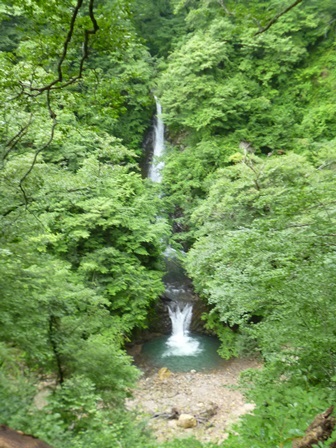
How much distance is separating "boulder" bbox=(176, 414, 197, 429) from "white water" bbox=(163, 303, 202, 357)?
10.0 ft

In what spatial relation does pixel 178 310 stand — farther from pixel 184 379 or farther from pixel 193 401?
pixel 193 401

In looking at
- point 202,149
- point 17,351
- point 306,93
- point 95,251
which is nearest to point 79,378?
point 17,351

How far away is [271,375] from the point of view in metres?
4.98

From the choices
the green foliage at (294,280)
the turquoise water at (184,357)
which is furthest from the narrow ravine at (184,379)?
the green foliage at (294,280)

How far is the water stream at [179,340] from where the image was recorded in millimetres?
10742

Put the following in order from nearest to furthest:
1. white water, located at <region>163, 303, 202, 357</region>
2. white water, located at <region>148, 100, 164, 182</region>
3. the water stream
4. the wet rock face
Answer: the water stream
white water, located at <region>163, 303, 202, 357</region>
the wet rock face
white water, located at <region>148, 100, 164, 182</region>

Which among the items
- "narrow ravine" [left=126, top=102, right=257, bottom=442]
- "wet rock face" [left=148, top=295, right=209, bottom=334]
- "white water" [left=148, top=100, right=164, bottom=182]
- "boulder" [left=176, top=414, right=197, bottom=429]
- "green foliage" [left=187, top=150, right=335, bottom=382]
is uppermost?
"white water" [left=148, top=100, right=164, bottom=182]

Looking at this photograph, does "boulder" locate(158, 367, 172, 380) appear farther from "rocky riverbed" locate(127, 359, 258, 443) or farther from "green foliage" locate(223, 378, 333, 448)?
"green foliage" locate(223, 378, 333, 448)

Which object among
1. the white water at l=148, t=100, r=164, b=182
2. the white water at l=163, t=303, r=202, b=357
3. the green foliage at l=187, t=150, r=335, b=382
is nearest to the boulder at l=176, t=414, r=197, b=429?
the white water at l=163, t=303, r=202, b=357

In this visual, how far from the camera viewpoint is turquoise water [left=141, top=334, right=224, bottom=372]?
10523mm

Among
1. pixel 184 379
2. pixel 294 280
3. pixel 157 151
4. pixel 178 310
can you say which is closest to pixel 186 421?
pixel 184 379

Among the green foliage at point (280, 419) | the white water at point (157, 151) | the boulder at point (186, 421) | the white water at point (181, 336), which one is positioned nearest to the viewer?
the green foliage at point (280, 419)

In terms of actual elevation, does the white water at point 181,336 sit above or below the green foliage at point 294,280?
below

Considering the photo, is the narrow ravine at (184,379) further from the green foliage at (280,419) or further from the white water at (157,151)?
the white water at (157,151)
